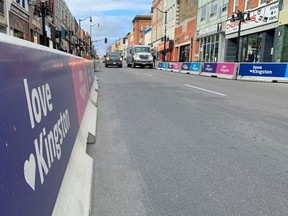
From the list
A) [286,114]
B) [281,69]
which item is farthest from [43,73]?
[281,69]

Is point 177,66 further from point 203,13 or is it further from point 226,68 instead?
point 226,68

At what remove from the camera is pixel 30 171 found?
5.16ft

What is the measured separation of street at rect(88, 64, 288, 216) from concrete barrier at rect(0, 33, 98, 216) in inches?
19.3

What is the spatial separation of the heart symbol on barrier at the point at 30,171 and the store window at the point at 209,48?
Result: 3264cm

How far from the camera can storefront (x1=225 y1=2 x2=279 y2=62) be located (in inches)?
879

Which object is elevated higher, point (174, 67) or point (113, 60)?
point (113, 60)

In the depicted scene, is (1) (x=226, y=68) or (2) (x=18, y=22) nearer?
(1) (x=226, y=68)

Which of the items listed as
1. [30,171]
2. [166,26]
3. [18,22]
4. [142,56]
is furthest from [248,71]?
[166,26]

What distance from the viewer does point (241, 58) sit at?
27.7 metres

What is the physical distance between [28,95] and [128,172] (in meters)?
2.02

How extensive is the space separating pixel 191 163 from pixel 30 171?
2.50 m

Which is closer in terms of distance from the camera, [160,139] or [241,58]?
[160,139]

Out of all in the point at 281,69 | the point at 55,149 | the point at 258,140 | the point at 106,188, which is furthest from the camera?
the point at 281,69

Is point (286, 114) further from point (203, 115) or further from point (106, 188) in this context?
point (106, 188)
